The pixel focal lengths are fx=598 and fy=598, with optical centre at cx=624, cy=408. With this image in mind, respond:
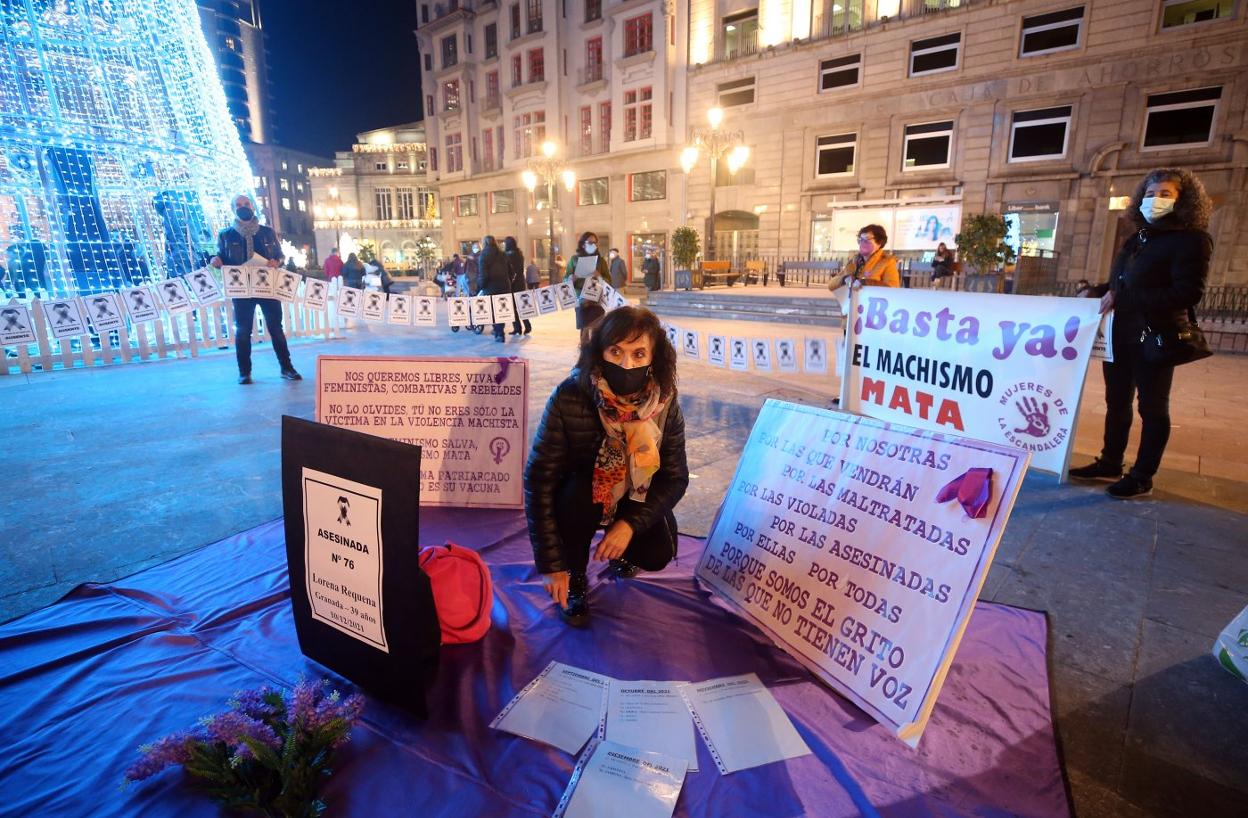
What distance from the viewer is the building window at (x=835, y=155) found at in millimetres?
23219

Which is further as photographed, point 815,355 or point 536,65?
point 536,65

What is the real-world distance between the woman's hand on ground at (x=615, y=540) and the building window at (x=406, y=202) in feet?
231

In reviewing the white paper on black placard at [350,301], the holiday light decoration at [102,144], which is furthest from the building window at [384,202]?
the white paper on black placard at [350,301]

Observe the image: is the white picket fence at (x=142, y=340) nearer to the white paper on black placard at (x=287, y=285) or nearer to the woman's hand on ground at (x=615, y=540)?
the white paper on black placard at (x=287, y=285)

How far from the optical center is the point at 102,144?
8.64 metres

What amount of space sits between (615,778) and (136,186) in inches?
446

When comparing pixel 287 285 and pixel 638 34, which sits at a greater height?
pixel 638 34

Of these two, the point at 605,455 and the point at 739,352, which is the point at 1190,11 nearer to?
the point at 739,352

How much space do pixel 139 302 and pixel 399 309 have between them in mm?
3281

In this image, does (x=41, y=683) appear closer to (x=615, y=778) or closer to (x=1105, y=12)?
(x=615, y=778)

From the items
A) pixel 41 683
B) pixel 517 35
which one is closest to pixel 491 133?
pixel 517 35

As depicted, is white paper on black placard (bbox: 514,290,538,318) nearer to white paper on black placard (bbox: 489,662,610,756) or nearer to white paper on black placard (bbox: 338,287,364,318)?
white paper on black placard (bbox: 338,287,364,318)

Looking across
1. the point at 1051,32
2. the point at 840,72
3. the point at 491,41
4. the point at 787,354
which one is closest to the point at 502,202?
the point at 491,41

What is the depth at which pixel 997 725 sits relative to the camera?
6.95ft
